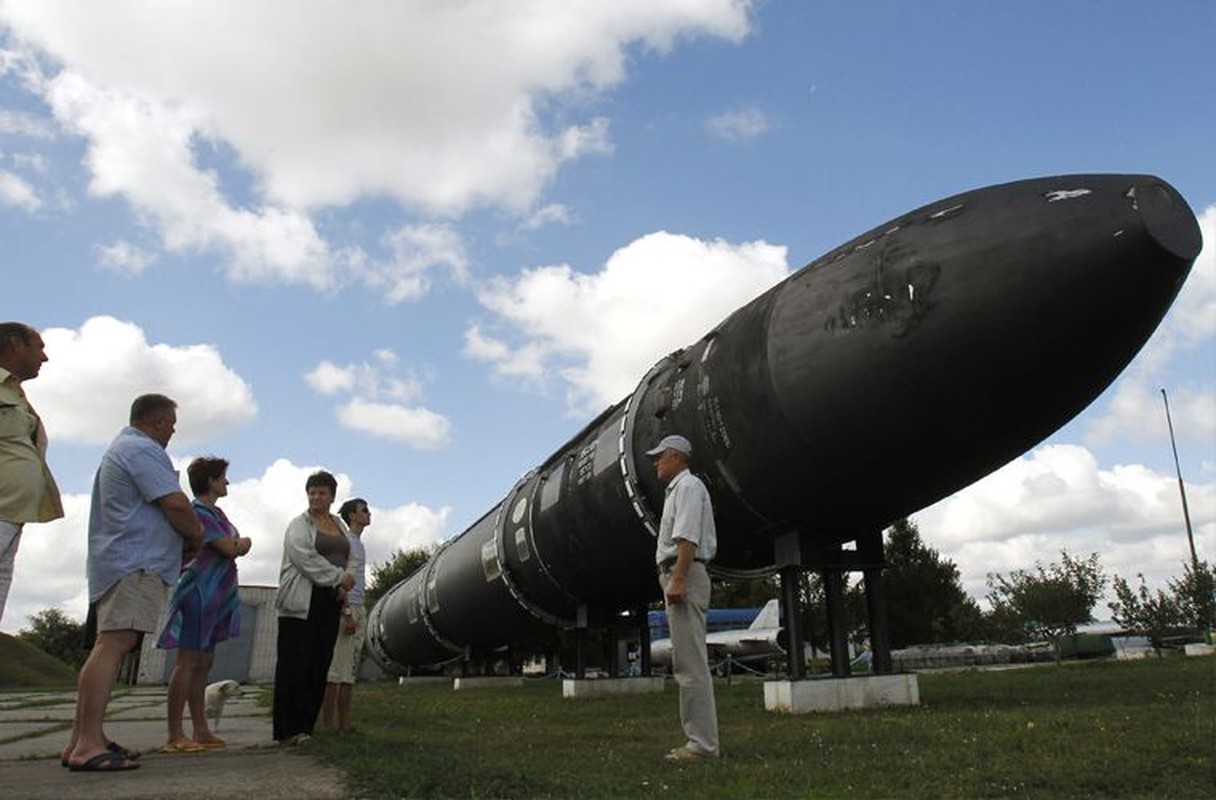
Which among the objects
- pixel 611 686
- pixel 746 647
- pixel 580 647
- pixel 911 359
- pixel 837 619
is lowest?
pixel 611 686

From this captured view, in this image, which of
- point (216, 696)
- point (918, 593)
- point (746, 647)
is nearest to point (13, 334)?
point (216, 696)

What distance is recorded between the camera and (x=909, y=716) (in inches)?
259

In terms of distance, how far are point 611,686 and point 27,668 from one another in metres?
33.2

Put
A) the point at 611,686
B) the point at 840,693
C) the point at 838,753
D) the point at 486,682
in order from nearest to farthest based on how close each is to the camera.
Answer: the point at 838,753, the point at 840,693, the point at 611,686, the point at 486,682

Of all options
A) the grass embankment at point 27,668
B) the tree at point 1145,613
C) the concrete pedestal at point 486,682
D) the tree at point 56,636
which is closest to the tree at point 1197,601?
the tree at point 1145,613

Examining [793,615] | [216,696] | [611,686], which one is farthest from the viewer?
[611,686]

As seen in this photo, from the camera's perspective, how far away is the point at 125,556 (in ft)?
14.4

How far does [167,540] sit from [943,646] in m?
42.0

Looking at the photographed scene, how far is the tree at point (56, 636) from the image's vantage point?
234 feet

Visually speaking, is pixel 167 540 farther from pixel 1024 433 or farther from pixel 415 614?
pixel 415 614

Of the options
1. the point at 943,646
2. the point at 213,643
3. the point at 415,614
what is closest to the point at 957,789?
the point at 213,643

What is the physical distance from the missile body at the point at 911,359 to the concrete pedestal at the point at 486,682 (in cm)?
1081

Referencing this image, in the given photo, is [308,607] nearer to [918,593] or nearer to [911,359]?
[911,359]

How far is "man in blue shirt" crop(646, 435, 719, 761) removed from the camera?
480cm
